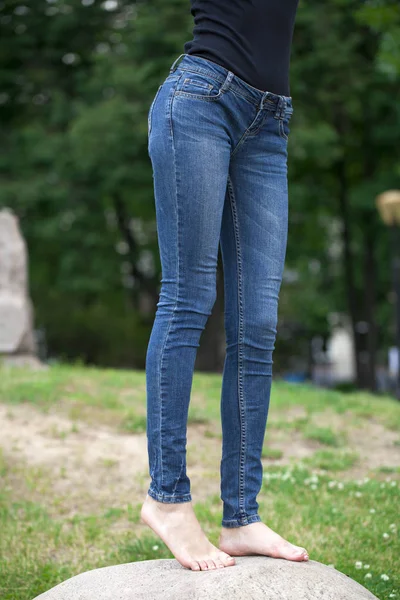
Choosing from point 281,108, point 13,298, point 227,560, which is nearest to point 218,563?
point 227,560

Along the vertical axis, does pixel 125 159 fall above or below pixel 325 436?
above

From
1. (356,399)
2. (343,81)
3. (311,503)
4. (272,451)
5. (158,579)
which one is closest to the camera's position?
(158,579)

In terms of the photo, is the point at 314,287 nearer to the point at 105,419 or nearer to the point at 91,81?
the point at 91,81

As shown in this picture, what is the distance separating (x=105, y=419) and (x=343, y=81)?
37.1ft

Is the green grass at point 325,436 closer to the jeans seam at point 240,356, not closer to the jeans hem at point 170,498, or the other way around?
the jeans seam at point 240,356

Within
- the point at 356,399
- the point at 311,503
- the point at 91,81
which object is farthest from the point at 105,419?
the point at 91,81

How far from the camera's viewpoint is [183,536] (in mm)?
2721

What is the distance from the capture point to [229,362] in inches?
115

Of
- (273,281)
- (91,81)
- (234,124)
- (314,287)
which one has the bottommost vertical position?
(314,287)

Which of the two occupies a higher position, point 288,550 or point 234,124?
point 234,124

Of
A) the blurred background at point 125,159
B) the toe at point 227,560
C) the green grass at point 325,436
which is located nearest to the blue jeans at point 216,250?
the toe at point 227,560

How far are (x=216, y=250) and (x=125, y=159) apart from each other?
13077mm

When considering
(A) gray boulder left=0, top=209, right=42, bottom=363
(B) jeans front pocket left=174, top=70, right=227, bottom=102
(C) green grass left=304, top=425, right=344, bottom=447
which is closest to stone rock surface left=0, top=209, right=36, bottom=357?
(A) gray boulder left=0, top=209, right=42, bottom=363

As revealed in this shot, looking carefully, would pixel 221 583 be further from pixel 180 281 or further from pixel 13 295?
pixel 13 295
